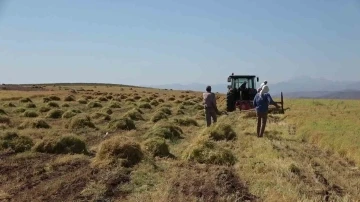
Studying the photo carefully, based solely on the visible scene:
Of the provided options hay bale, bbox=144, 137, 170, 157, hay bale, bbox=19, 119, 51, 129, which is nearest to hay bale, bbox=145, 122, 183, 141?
hay bale, bbox=144, 137, 170, 157

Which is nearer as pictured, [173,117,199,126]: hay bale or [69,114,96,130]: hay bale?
[69,114,96,130]: hay bale

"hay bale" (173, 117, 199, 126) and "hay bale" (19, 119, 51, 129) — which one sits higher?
"hay bale" (19, 119, 51, 129)

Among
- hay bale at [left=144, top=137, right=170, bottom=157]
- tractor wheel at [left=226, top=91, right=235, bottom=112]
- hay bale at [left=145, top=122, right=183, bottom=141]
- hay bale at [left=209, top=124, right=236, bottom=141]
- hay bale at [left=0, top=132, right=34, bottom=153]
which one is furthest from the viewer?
tractor wheel at [left=226, top=91, right=235, bottom=112]

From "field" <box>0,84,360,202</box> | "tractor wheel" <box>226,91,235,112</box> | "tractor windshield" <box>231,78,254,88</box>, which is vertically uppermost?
"tractor windshield" <box>231,78,254,88</box>

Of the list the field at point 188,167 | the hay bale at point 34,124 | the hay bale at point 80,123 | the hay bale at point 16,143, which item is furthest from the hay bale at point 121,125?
A: the hay bale at point 16,143

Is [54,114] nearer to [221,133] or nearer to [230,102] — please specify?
[230,102]

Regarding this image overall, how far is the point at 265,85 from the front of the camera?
16.1 m

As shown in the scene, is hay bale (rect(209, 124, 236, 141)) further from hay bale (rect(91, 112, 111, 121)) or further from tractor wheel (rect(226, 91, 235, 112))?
tractor wheel (rect(226, 91, 235, 112))

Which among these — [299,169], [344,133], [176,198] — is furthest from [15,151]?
[344,133]

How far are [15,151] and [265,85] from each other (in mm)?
9339

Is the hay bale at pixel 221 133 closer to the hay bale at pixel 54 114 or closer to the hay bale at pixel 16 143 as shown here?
the hay bale at pixel 16 143

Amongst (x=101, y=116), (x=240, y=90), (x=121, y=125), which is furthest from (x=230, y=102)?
(x=121, y=125)

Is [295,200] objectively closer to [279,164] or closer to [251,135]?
[279,164]

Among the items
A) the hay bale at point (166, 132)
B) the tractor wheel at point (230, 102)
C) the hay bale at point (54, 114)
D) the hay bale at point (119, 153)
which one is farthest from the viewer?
the tractor wheel at point (230, 102)
